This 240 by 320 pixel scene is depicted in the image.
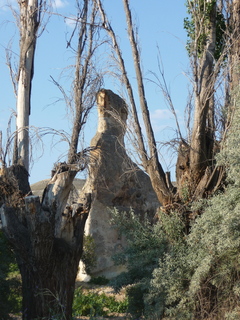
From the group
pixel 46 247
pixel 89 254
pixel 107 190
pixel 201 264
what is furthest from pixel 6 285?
pixel 107 190

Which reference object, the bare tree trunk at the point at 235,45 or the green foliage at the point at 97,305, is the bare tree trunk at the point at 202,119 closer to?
the bare tree trunk at the point at 235,45

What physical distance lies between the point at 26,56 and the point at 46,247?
234 inches

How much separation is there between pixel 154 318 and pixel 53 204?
2889mm

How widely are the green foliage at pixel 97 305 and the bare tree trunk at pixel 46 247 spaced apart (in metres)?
Answer: 2.60

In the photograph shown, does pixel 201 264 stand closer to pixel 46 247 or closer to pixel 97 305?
pixel 46 247

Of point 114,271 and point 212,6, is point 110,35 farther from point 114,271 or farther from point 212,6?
point 114,271

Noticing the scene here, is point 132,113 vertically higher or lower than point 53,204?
higher

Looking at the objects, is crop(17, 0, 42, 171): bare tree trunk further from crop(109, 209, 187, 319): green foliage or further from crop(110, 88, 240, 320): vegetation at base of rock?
crop(110, 88, 240, 320): vegetation at base of rock

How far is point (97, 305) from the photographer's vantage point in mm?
12758

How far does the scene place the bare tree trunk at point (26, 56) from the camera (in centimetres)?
1295

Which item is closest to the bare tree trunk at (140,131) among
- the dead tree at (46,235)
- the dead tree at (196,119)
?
the dead tree at (196,119)

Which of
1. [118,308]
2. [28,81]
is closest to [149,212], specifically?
[118,308]

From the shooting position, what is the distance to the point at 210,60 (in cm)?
1143

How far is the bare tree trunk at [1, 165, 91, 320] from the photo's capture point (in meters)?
9.23
